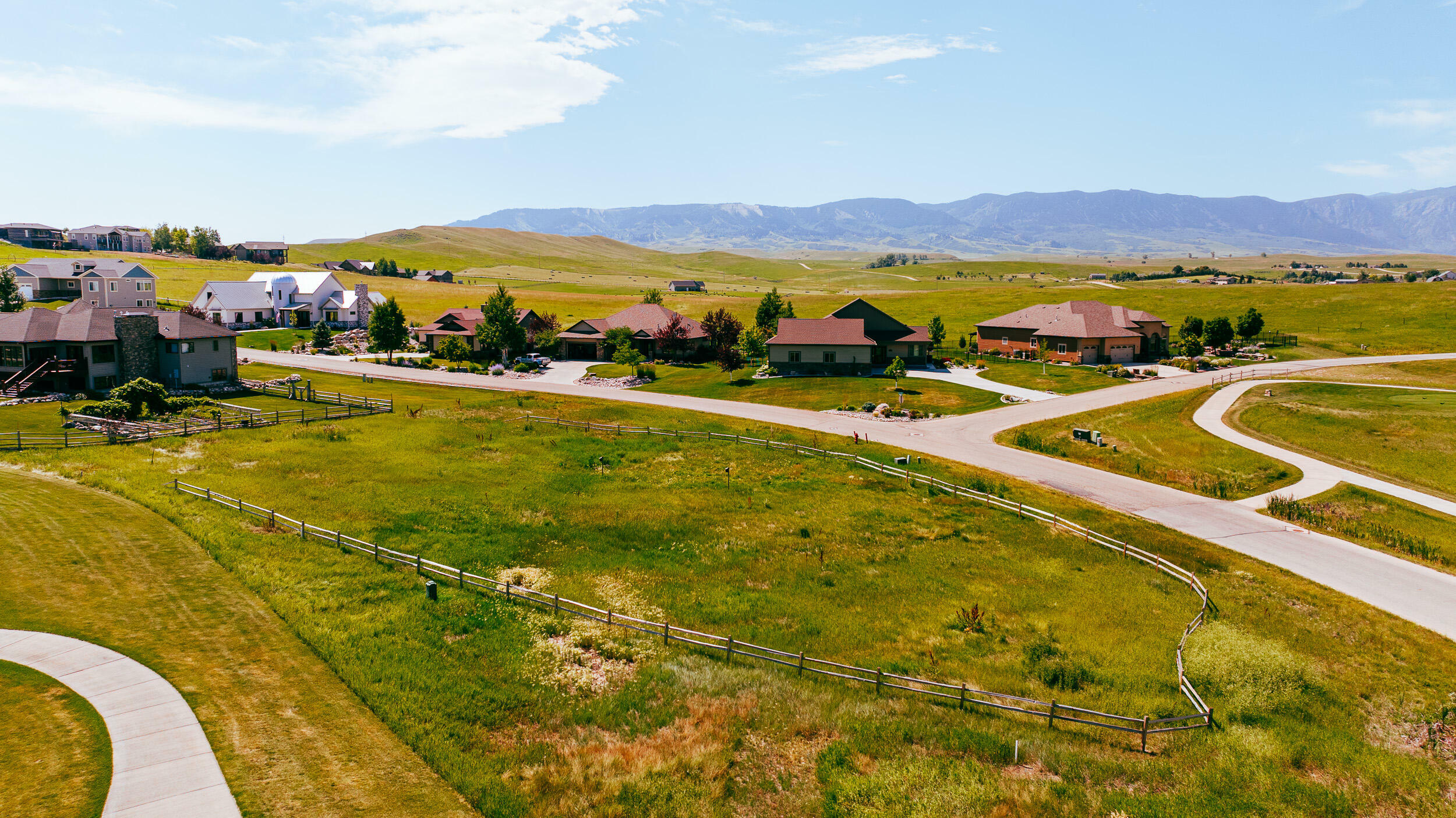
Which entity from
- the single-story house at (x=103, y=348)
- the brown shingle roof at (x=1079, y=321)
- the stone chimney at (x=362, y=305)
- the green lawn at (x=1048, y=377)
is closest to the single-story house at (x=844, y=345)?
the green lawn at (x=1048, y=377)

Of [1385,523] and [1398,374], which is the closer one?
[1385,523]

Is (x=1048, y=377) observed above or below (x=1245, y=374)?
below

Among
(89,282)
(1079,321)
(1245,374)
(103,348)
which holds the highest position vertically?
(89,282)

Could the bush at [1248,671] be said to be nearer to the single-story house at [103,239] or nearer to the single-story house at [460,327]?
the single-story house at [460,327]

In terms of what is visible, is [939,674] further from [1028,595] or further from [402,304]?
[402,304]

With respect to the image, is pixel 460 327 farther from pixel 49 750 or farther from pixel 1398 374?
pixel 1398 374

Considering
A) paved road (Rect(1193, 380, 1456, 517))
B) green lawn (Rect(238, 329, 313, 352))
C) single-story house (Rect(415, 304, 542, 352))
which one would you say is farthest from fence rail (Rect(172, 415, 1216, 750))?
green lawn (Rect(238, 329, 313, 352))

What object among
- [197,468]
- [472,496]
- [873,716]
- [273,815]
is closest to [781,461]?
[472,496]

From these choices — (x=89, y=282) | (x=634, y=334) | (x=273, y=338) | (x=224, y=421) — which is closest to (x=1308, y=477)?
(x=224, y=421)

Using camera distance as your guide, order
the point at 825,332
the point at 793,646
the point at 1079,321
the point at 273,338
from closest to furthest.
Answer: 1. the point at 793,646
2. the point at 825,332
3. the point at 1079,321
4. the point at 273,338
